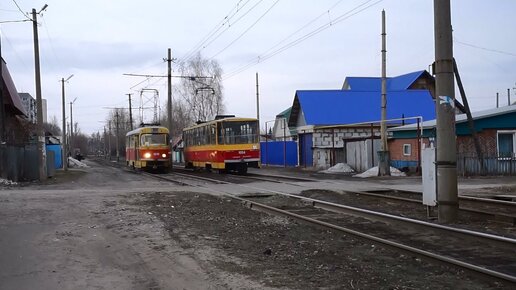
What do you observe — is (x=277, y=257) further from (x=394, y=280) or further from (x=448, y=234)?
(x=448, y=234)

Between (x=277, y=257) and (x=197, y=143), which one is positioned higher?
(x=197, y=143)

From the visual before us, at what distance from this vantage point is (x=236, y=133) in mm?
30266

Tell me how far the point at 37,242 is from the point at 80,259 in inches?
68.5

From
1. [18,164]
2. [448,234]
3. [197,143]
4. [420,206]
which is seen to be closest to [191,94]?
[197,143]

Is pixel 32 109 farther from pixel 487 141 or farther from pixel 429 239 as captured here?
pixel 429 239

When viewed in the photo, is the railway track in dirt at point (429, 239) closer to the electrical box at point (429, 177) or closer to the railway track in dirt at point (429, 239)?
the railway track in dirt at point (429, 239)

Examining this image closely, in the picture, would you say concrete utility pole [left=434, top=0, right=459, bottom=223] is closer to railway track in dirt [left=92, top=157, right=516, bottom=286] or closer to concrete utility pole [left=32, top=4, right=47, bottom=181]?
railway track in dirt [left=92, top=157, right=516, bottom=286]

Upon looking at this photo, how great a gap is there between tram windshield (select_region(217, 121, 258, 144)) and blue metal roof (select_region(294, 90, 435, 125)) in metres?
11.2

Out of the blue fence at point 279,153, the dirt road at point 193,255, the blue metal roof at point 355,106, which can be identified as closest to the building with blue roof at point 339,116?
the blue metal roof at point 355,106

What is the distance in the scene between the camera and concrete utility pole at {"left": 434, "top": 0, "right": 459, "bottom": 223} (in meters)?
10.5

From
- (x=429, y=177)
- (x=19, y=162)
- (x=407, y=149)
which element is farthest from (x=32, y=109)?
(x=429, y=177)

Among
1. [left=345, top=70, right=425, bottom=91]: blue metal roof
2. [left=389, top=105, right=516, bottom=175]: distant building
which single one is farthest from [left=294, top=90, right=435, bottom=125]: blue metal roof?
[left=345, top=70, right=425, bottom=91]: blue metal roof

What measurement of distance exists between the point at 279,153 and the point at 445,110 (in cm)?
3630

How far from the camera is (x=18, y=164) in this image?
2464 centimetres
